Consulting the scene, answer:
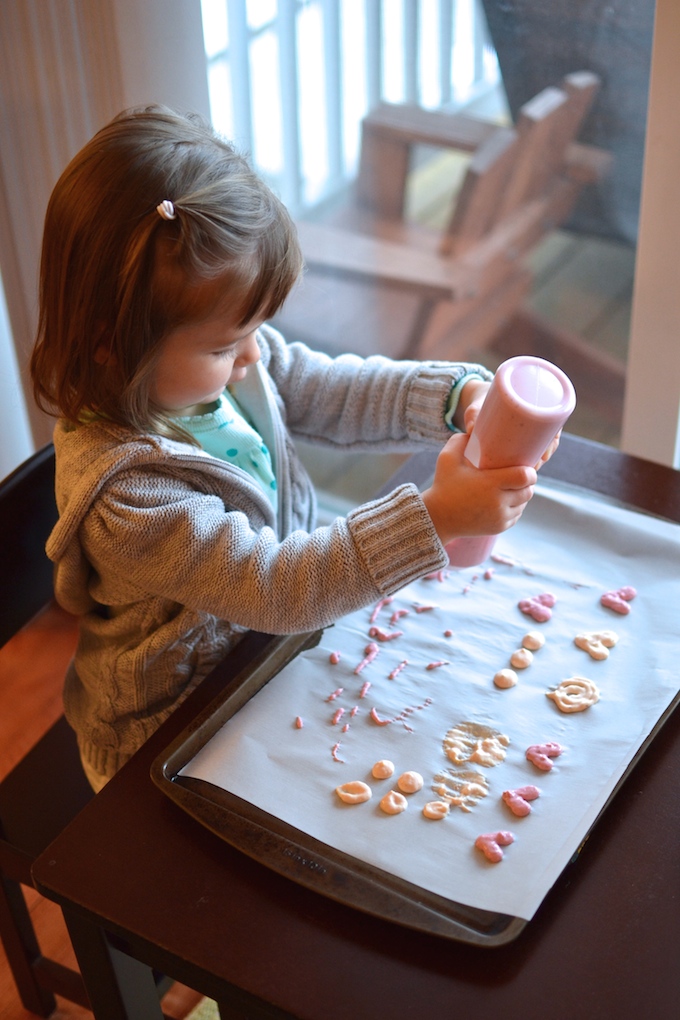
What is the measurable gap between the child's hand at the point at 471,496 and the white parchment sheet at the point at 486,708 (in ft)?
0.39

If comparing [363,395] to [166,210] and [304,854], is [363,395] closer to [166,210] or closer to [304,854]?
[166,210]

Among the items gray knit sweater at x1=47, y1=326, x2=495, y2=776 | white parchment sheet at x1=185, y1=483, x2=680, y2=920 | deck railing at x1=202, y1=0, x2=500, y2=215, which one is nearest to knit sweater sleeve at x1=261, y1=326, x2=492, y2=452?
gray knit sweater at x1=47, y1=326, x2=495, y2=776

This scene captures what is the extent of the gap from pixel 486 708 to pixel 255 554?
0.21m

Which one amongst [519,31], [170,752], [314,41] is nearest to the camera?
[170,752]

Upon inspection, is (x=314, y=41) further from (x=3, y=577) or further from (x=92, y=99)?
(x=3, y=577)

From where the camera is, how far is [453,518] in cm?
74

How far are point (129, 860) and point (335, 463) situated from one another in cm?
129

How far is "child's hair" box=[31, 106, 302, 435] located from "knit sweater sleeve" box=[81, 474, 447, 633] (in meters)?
0.08

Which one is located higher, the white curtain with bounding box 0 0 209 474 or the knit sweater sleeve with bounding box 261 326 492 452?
the white curtain with bounding box 0 0 209 474

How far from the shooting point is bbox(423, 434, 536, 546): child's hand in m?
0.72

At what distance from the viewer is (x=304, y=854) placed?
26.4 inches

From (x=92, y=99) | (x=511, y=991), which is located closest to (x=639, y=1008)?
(x=511, y=991)

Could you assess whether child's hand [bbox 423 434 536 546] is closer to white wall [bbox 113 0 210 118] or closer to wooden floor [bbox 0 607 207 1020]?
white wall [bbox 113 0 210 118]

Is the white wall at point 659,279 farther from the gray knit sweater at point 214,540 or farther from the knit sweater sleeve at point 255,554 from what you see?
the knit sweater sleeve at point 255,554
